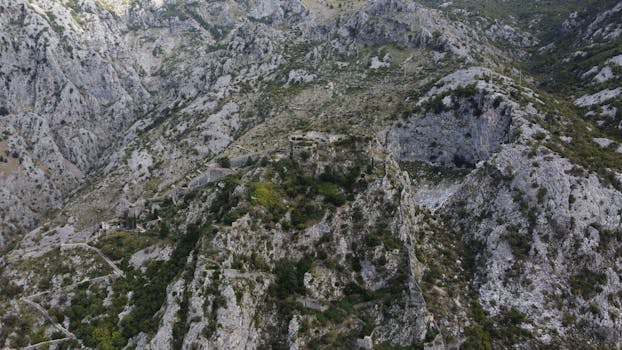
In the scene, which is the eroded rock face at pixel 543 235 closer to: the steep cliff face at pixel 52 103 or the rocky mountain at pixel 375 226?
the rocky mountain at pixel 375 226

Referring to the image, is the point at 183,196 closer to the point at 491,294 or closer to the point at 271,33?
the point at 491,294

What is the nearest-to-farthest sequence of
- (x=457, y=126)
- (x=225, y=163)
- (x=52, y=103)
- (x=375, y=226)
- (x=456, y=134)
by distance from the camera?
(x=375, y=226) < (x=456, y=134) < (x=457, y=126) < (x=225, y=163) < (x=52, y=103)

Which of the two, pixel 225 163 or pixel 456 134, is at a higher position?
pixel 456 134

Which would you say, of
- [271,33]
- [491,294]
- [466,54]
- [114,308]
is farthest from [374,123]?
[271,33]

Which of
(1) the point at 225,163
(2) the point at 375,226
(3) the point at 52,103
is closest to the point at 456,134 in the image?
(2) the point at 375,226

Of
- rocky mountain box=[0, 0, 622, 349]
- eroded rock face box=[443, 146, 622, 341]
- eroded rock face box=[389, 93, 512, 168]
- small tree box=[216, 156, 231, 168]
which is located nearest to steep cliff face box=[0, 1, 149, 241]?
rocky mountain box=[0, 0, 622, 349]

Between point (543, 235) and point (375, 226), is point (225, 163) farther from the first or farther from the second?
point (543, 235)

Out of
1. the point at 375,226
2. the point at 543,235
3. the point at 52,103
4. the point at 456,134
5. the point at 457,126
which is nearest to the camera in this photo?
the point at 543,235

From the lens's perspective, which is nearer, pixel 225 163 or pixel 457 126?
pixel 457 126

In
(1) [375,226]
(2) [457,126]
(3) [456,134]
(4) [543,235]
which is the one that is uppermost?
(4) [543,235]

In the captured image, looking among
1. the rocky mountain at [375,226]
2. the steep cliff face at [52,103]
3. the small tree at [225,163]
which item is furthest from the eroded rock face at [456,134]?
the steep cliff face at [52,103]

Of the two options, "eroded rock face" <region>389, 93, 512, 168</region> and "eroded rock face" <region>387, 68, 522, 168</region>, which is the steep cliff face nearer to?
"eroded rock face" <region>389, 93, 512, 168</region>
